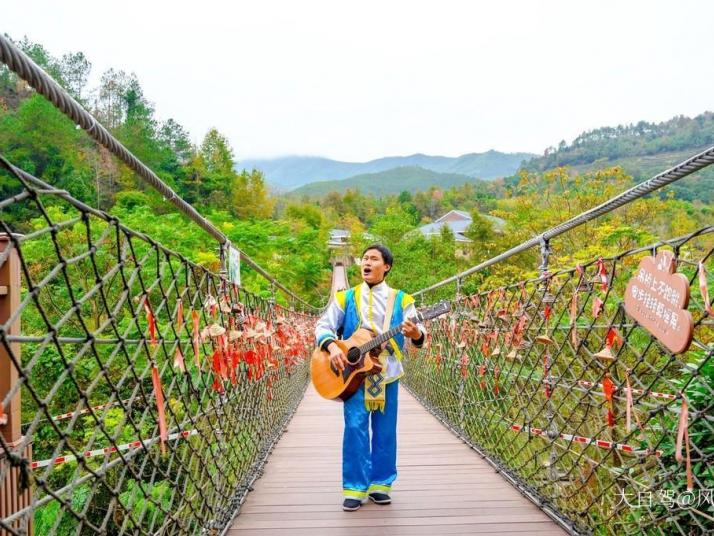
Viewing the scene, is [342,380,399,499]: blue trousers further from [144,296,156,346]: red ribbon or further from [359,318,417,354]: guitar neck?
[144,296,156,346]: red ribbon

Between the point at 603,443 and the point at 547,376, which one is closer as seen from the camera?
the point at 603,443

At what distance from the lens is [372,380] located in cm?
222

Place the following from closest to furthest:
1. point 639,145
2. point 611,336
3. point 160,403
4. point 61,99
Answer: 1. point 61,99
2. point 160,403
3. point 611,336
4. point 639,145

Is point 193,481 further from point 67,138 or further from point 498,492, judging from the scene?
point 67,138

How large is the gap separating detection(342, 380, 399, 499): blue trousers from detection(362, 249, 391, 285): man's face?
15.9 inches

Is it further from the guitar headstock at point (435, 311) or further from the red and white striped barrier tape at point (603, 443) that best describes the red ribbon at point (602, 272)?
the guitar headstock at point (435, 311)

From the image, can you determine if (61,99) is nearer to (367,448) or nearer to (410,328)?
(410,328)

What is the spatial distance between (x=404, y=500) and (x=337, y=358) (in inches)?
22.8

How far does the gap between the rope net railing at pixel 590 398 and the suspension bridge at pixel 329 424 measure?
1cm

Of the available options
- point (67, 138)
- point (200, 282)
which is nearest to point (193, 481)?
point (200, 282)

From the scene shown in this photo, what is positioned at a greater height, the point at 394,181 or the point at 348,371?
the point at 394,181

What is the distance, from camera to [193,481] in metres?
1.58

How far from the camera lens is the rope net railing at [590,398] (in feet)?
4.37

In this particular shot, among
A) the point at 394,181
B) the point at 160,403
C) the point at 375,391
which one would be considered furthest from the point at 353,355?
the point at 394,181
